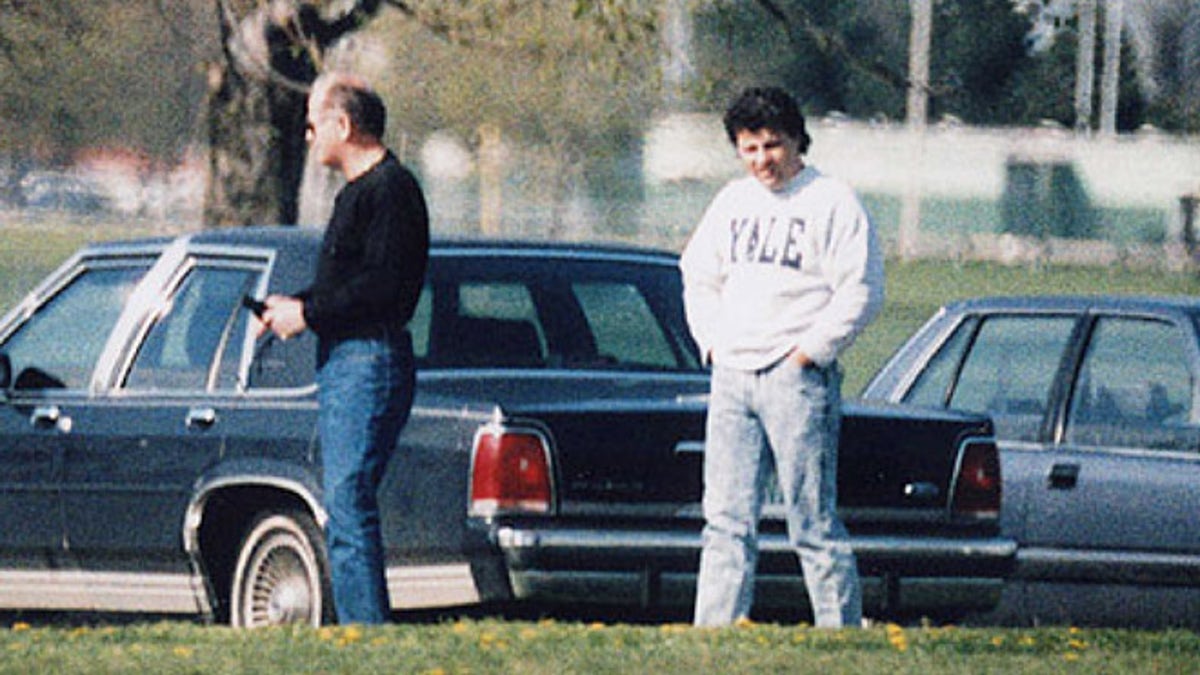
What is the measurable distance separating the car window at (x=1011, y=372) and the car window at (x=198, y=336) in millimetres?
2714

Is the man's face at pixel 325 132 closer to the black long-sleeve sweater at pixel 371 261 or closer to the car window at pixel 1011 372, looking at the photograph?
the black long-sleeve sweater at pixel 371 261

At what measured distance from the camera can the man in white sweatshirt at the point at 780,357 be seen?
29.6 feet

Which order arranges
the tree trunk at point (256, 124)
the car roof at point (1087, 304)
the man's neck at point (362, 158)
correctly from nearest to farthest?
the man's neck at point (362, 158)
the car roof at point (1087, 304)
the tree trunk at point (256, 124)

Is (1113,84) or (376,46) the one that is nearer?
(376,46)

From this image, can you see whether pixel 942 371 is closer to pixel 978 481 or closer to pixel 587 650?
pixel 978 481

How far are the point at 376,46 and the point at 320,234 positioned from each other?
155ft

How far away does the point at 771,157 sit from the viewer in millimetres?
9305

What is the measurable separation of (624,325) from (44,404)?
199 cm

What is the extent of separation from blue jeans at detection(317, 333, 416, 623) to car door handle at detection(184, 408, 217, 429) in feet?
3.03

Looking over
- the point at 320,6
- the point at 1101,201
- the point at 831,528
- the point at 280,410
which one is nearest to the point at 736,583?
the point at 831,528

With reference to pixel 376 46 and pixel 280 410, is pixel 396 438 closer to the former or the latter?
pixel 280 410

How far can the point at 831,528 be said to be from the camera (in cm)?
904

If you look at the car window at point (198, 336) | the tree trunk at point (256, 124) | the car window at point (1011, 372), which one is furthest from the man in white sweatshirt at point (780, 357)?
the tree trunk at point (256, 124)

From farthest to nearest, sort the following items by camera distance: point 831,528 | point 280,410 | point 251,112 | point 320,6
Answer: point 251,112 → point 320,6 → point 280,410 → point 831,528
